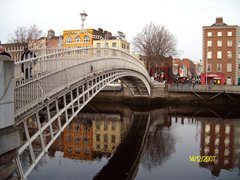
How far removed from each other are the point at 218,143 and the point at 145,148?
167 inches

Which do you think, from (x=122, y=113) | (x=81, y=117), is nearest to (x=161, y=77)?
(x=122, y=113)

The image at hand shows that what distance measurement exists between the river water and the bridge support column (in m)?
6.28

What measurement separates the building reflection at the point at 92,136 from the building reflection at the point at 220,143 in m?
4.85

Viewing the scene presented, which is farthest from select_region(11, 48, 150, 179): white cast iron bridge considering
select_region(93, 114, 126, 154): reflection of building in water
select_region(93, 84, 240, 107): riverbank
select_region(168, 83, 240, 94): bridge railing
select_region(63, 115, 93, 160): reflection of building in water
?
select_region(168, 83, 240, 94): bridge railing

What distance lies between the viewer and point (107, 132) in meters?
19.2

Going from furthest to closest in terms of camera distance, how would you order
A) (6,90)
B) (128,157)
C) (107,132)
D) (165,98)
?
(165,98)
(107,132)
(128,157)
(6,90)

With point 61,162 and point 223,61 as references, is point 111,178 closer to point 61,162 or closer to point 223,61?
point 61,162

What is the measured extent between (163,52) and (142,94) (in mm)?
12487

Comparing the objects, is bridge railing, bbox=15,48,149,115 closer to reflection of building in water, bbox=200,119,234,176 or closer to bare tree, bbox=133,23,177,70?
reflection of building in water, bbox=200,119,234,176

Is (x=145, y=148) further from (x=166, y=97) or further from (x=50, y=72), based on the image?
(x=166, y=97)

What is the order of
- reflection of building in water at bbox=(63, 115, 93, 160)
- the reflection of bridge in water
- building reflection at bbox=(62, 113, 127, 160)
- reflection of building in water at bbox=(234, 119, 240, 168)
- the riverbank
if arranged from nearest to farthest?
the reflection of bridge in water < reflection of building in water at bbox=(234, 119, 240, 168) < reflection of building in water at bbox=(63, 115, 93, 160) < building reflection at bbox=(62, 113, 127, 160) < the riverbank

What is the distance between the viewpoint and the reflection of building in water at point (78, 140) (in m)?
13.8

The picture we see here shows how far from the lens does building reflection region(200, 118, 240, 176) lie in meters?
12.7

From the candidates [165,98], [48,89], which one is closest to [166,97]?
[165,98]
